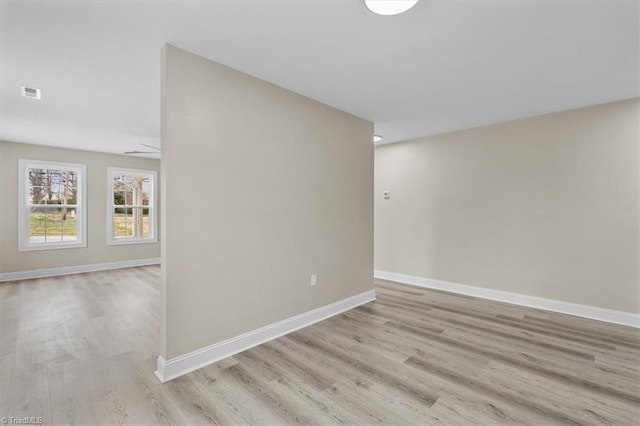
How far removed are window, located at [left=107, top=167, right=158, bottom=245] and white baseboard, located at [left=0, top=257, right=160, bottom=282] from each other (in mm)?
458

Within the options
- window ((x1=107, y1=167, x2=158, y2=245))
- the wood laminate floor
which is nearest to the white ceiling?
the wood laminate floor

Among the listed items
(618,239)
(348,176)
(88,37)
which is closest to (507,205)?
(618,239)

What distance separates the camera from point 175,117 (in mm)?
2260

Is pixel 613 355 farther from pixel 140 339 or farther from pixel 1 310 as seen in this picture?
pixel 1 310

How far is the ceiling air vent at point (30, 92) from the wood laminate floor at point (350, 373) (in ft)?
8.17

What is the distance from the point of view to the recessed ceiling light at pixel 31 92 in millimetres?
3100

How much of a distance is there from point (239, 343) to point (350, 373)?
3.33 feet

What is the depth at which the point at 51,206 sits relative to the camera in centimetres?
577

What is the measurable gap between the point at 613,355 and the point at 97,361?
436 cm

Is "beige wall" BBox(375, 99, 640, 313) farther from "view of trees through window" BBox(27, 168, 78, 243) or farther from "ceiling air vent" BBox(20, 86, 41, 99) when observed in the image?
"view of trees through window" BBox(27, 168, 78, 243)

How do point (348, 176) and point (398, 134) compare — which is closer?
point (348, 176)

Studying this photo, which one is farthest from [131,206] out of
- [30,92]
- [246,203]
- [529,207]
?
[529,207]

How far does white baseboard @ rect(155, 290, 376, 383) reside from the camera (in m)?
2.23

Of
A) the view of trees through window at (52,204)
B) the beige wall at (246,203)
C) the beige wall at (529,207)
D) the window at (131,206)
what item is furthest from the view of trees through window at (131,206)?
the beige wall at (529,207)
